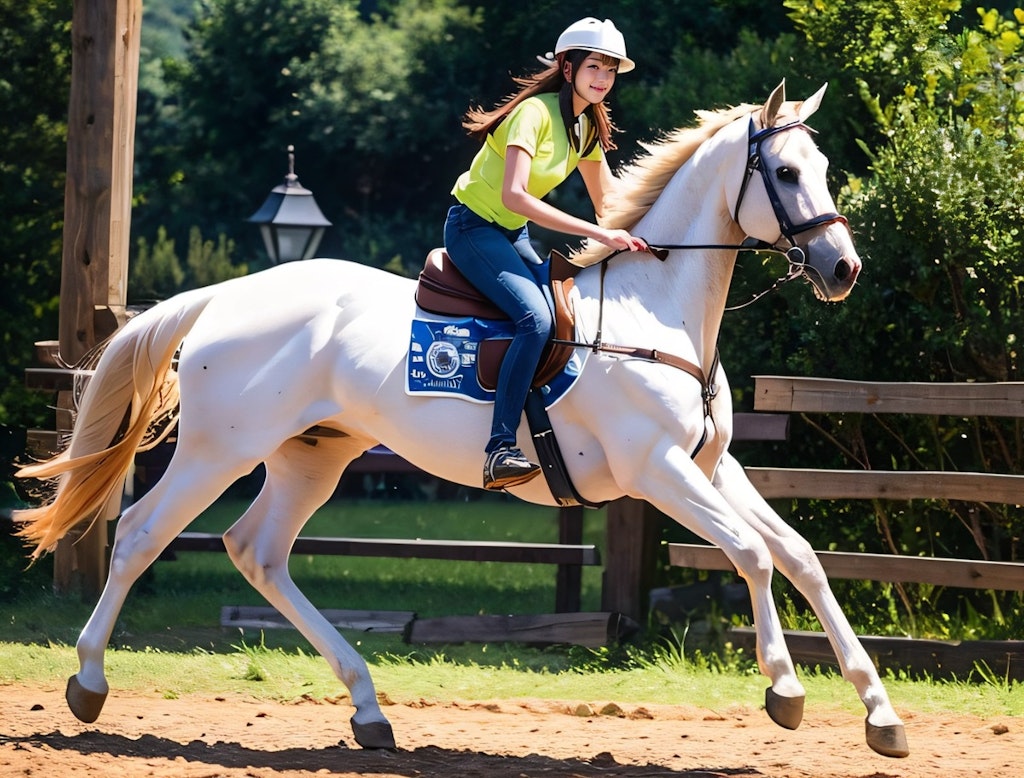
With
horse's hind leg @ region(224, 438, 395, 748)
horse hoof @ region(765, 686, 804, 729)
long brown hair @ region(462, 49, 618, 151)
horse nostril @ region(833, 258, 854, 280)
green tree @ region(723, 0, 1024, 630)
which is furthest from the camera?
green tree @ region(723, 0, 1024, 630)

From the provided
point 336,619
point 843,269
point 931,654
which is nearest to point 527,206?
point 843,269

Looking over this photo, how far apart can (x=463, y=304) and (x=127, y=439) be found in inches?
71.0

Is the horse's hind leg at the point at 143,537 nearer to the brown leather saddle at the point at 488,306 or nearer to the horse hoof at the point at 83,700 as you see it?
the horse hoof at the point at 83,700

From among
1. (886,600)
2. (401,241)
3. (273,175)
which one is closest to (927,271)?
(886,600)

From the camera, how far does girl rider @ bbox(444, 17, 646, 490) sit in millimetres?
5508

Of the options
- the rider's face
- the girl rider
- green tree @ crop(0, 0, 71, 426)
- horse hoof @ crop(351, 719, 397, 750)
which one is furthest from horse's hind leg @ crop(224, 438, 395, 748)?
green tree @ crop(0, 0, 71, 426)

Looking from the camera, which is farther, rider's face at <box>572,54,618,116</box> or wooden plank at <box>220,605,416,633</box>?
wooden plank at <box>220,605,416,633</box>

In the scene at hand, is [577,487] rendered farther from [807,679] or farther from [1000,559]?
[1000,559]

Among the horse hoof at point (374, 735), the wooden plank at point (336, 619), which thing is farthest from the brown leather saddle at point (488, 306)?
the wooden plank at point (336, 619)

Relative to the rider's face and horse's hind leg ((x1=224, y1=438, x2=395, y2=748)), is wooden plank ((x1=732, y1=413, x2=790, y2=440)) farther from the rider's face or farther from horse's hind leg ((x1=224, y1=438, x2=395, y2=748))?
the rider's face

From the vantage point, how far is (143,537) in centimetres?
605

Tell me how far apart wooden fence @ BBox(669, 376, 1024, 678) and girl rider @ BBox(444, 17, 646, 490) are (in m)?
2.46

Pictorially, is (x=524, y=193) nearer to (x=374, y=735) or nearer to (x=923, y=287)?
(x=374, y=735)

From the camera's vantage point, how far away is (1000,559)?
8.14 meters
